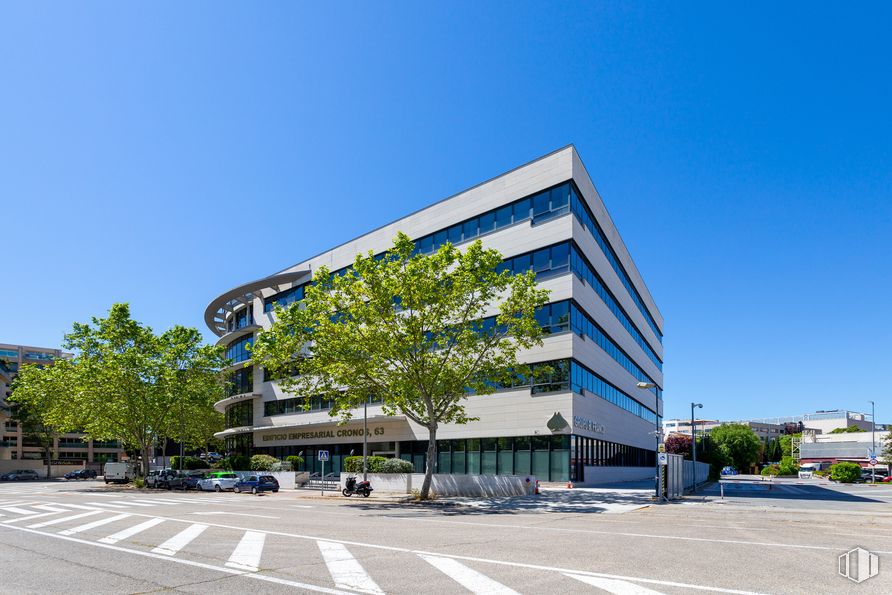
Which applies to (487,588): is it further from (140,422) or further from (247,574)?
(140,422)

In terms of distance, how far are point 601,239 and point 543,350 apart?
515 inches

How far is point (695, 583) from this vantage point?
10.1 metres

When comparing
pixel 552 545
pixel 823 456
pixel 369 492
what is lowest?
pixel 823 456

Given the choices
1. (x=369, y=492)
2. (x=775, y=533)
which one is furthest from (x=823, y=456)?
(x=775, y=533)

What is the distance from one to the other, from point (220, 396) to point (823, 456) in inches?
4229

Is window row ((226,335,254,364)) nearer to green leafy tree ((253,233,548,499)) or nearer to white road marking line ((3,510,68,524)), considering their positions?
green leafy tree ((253,233,548,499))

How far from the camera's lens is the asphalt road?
9.98 metres

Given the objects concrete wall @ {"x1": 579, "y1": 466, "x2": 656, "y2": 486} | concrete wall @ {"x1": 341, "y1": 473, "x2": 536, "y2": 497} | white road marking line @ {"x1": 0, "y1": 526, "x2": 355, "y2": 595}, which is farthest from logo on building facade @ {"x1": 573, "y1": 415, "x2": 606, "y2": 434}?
white road marking line @ {"x1": 0, "y1": 526, "x2": 355, "y2": 595}

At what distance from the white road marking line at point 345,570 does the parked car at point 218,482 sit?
36021 mm

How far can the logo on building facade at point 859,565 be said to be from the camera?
11156 millimetres

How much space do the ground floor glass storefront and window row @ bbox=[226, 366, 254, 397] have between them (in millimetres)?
17403

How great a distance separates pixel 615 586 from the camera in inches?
383

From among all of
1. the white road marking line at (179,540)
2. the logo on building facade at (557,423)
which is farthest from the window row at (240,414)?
the white road marking line at (179,540)

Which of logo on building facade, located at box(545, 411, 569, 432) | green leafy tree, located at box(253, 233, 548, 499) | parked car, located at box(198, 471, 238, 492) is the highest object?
green leafy tree, located at box(253, 233, 548, 499)
